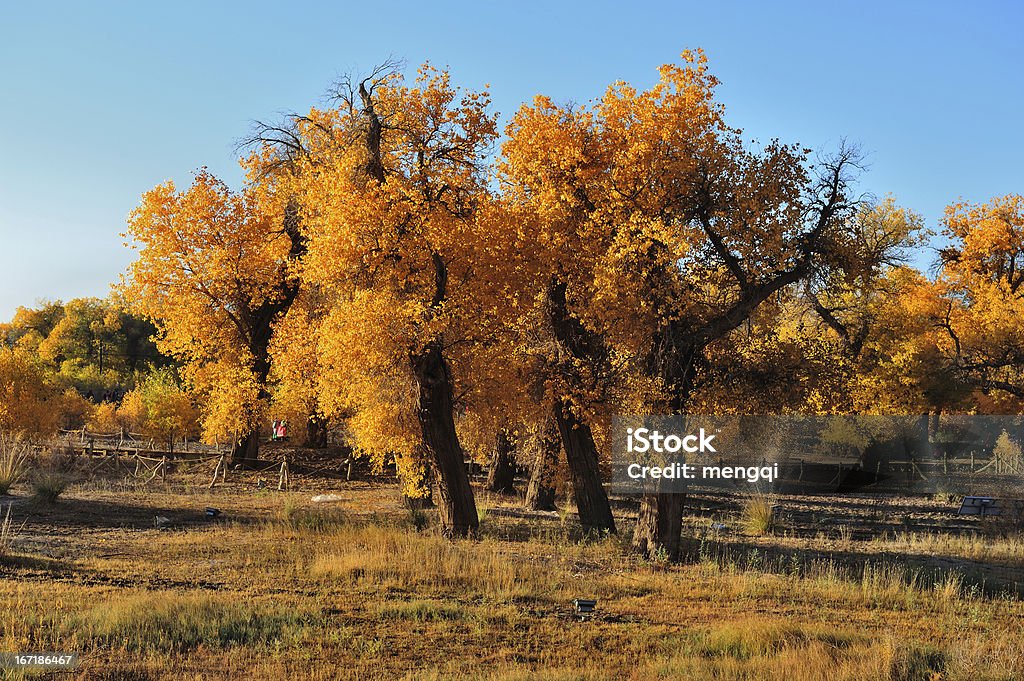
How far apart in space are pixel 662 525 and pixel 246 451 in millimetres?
22415

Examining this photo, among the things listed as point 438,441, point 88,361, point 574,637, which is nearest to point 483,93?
point 438,441

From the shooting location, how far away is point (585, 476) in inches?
810

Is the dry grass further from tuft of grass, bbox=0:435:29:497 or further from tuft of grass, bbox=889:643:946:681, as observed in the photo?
tuft of grass, bbox=0:435:29:497

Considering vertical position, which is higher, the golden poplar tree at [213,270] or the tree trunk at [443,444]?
the golden poplar tree at [213,270]

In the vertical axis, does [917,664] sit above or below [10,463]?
below

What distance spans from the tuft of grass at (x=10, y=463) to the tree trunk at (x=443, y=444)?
11.7 meters

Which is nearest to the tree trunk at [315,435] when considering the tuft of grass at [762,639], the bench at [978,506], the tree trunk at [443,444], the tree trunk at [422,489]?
the tree trunk at [422,489]

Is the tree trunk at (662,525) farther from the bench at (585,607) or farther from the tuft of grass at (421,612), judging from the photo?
the tuft of grass at (421,612)

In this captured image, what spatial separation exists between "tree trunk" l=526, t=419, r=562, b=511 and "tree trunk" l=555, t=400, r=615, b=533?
110cm

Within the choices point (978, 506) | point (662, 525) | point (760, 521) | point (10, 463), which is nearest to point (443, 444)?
point (662, 525)

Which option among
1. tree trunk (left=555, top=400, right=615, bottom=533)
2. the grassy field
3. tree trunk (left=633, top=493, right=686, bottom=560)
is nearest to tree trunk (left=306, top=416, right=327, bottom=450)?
the grassy field

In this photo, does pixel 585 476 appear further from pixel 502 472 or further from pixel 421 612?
pixel 502 472

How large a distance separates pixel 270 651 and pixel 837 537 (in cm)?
1649

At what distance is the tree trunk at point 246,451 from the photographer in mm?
33562
